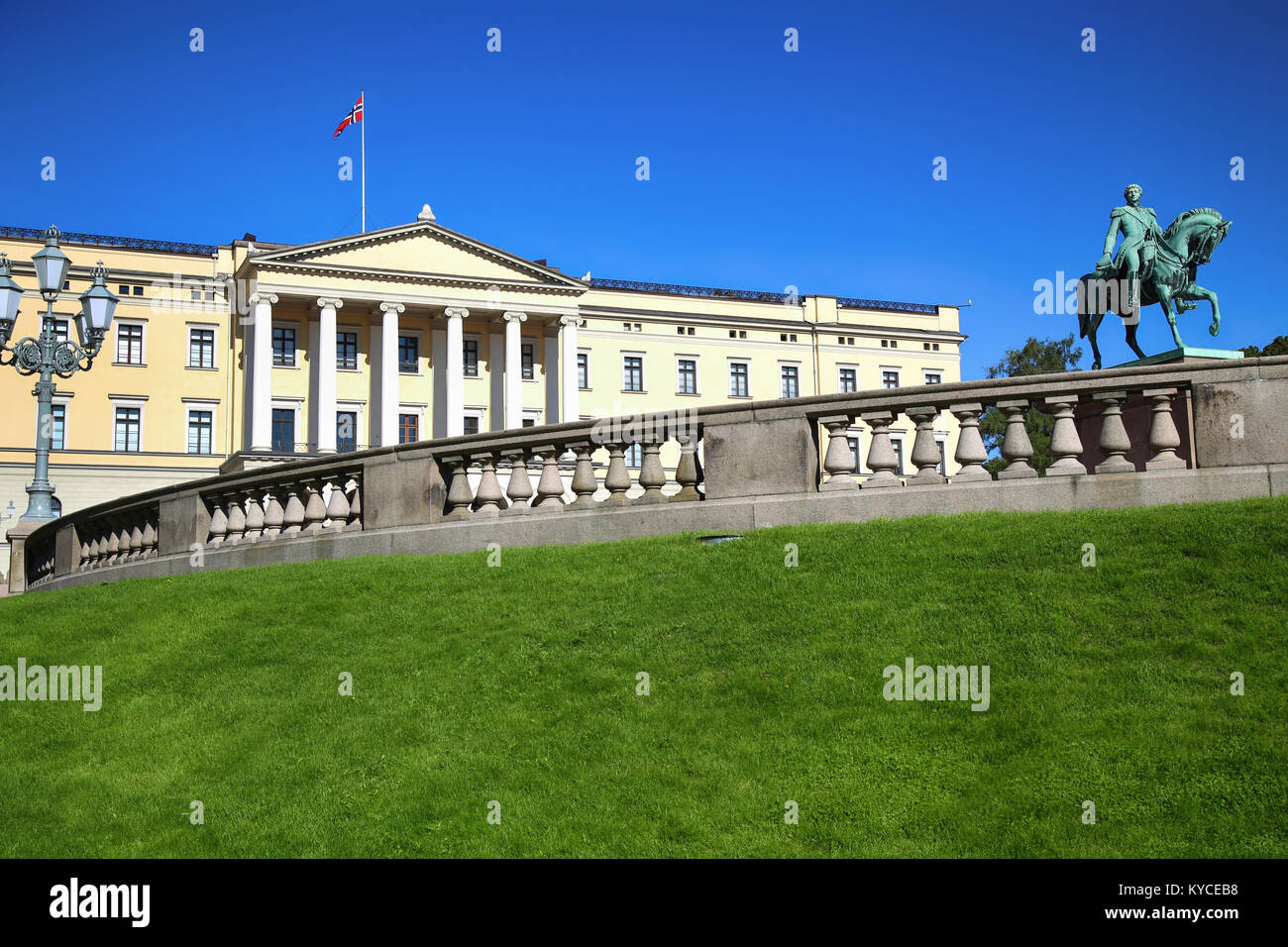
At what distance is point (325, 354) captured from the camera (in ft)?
225

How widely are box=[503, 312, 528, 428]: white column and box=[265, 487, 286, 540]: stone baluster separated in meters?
57.6

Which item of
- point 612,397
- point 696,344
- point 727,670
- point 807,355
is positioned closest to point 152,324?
point 612,397

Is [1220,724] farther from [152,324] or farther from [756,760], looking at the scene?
[152,324]

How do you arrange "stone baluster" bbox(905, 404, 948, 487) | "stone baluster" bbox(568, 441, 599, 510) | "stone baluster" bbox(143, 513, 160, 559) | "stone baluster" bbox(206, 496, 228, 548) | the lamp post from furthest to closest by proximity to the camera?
the lamp post < "stone baluster" bbox(143, 513, 160, 559) < "stone baluster" bbox(206, 496, 228, 548) < "stone baluster" bbox(568, 441, 599, 510) < "stone baluster" bbox(905, 404, 948, 487)

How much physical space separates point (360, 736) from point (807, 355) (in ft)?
257

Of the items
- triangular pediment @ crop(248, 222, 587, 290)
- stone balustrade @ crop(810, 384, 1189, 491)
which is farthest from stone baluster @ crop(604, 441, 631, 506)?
triangular pediment @ crop(248, 222, 587, 290)

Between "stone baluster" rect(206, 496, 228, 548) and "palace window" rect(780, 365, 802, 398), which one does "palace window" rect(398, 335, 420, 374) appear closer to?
"palace window" rect(780, 365, 802, 398)

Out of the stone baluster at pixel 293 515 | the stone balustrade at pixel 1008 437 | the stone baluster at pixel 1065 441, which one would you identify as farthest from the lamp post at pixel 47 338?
the stone baluster at pixel 1065 441

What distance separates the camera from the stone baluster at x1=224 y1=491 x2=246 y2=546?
15.3 m

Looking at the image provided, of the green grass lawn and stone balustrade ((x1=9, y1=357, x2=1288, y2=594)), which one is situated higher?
stone balustrade ((x1=9, y1=357, x2=1288, y2=594))

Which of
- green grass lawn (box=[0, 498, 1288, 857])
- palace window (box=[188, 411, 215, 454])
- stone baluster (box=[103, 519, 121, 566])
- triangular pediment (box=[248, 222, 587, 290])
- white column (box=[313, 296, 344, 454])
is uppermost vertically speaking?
triangular pediment (box=[248, 222, 587, 290])

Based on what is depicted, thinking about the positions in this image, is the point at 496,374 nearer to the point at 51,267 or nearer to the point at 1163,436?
the point at 51,267

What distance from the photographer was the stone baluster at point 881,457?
37.5ft

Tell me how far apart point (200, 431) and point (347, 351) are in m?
9.77
